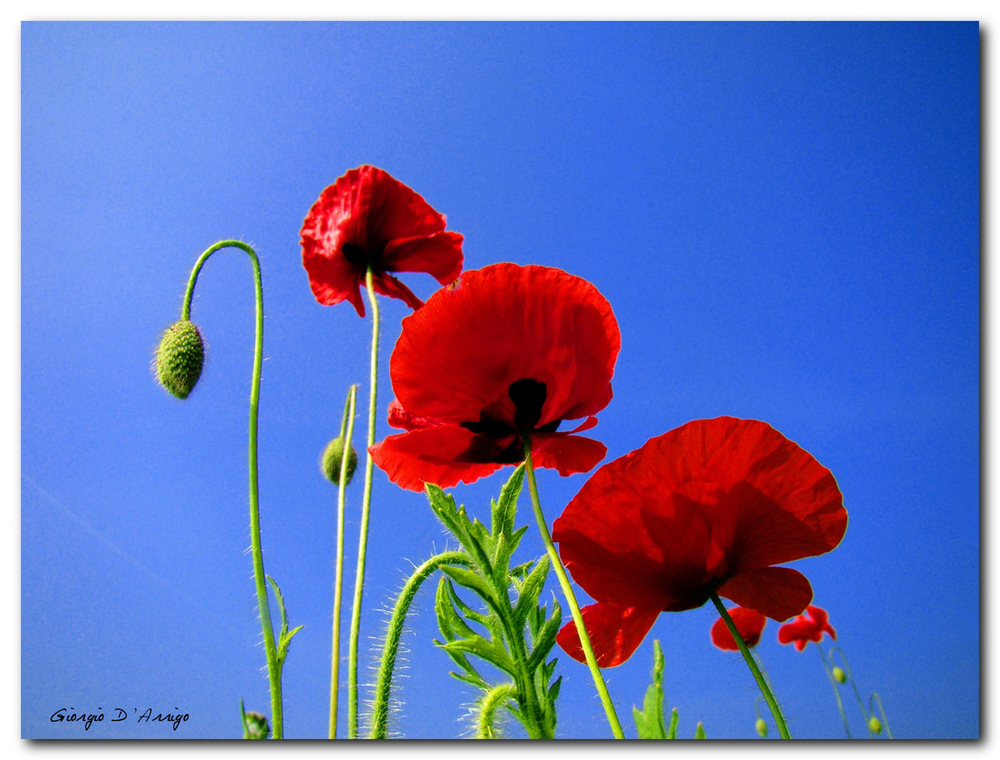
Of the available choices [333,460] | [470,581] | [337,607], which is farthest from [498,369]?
[333,460]

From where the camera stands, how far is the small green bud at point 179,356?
0.92 meters

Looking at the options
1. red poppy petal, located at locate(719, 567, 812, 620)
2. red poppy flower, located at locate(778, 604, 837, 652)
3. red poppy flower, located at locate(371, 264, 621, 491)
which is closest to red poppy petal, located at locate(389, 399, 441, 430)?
red poppy flower, located at locate(371, 264, 621, 491)

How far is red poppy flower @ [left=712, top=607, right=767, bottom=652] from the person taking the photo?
701 mm

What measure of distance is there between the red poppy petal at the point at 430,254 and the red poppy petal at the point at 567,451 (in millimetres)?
376

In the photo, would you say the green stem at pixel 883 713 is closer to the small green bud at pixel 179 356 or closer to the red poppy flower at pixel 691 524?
the red poppy flower at pixel 691 524

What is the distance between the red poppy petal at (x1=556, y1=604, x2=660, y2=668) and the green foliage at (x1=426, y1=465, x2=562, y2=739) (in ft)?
0.12

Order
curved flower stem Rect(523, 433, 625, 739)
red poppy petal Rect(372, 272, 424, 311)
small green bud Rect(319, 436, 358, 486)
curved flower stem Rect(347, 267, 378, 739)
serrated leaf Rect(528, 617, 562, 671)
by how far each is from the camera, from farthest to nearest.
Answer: small green bud Rect(319, 436, 358, 486), red poppy petal Rect(372, 272, 424, 311), curved flower stem Rect(347, 267, 378, 739), serrated leaf Rect(528, 617, 562, 671), curved flower stem Rect(523, 433, 625, 739)

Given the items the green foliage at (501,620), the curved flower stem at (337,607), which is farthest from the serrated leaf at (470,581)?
the curved flower stem at (337,607)

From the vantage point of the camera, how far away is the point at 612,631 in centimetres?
43

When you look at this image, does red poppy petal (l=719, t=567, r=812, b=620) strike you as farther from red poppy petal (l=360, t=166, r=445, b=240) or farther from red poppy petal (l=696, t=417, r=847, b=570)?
red poppy petal (l=360, t=166, r=445, b=240)

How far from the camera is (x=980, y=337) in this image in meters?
1.35

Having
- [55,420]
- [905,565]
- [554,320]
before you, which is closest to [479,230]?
[55,420]

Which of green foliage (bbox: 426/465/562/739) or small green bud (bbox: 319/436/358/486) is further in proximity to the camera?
small green bud (bbox: 319/436/358/486)

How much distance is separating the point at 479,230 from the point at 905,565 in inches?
37.8
